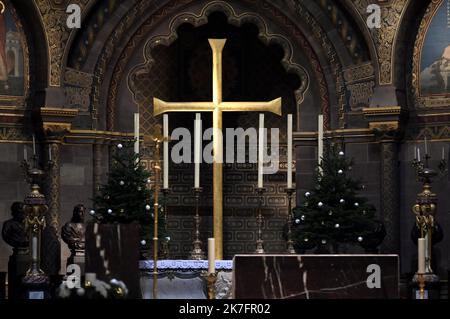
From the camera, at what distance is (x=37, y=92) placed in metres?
22.9

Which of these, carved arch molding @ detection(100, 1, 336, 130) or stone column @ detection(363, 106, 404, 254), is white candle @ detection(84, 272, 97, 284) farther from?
carved arch molding @ detection(100, 1, 336, 130)

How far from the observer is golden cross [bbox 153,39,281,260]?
823 inches

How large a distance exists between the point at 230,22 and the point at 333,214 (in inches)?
189

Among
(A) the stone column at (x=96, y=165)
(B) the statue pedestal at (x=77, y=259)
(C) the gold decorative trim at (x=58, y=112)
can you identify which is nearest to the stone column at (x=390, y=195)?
(A) the stone column at (x=96, y=165)

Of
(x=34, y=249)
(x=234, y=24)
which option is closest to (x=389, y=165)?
(x=234, y=24)

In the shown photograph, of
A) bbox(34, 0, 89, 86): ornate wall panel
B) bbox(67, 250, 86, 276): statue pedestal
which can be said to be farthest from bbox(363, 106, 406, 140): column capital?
bbox(67, 250, 86, 276): statue pedestal

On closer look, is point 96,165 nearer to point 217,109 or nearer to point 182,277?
point 217,109

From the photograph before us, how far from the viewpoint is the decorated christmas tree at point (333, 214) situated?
20797 millimetres

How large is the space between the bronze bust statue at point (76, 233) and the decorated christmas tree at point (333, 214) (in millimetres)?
3419

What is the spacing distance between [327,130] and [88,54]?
4.41m

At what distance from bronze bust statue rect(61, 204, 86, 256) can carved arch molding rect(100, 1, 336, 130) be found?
2721 millimetres

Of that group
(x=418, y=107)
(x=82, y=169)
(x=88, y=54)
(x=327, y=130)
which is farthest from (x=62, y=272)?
Answer: (x=418, y=107)

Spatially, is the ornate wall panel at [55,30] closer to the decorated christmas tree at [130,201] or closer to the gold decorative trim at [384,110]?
the decorated christmas tree at [130,201]
